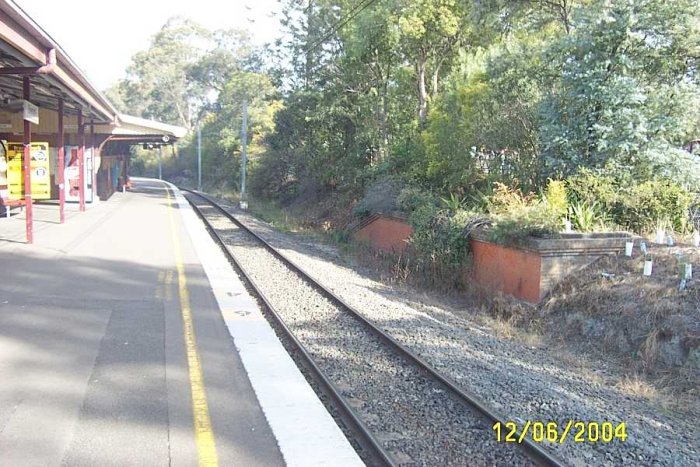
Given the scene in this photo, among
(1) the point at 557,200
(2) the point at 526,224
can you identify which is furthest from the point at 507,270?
(1) the point at 557,200

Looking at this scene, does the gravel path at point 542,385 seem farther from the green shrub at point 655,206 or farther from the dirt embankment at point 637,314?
the green shrub at point 655,206

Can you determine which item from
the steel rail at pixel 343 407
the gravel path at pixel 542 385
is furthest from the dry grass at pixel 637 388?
the steel rail at pixel 343 407

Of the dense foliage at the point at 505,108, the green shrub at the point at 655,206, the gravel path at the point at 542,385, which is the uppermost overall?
the dense foliage at the point at 505,108

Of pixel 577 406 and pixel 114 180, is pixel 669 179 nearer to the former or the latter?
pixel 577 406

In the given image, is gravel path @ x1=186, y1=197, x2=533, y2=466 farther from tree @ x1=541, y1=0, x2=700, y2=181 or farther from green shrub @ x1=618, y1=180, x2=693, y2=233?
tree @ x1=541, y1=0, x2=700, y2=181

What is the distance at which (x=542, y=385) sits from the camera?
7.01 metres

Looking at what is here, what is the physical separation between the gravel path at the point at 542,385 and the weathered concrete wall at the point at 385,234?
6115 mm

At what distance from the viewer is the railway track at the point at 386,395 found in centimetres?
508

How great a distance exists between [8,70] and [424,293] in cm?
987

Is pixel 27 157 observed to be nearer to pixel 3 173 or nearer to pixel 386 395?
pixel 3 173

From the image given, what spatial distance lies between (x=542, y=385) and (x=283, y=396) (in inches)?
116

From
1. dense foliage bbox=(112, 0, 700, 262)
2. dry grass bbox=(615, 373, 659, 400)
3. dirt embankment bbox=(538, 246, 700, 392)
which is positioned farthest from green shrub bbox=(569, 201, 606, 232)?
dry grass bbox=(615, 373, 659, 400)

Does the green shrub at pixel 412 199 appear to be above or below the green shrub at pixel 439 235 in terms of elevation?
above
